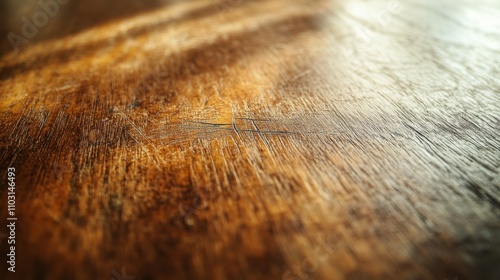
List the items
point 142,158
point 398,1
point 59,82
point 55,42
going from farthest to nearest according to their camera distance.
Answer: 1. point 398,1
2. point 55,42
3. point 59,82
4. point 142,158

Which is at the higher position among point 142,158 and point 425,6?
point 142,158

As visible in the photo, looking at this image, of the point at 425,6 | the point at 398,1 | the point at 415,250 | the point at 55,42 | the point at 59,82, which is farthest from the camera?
the point at 398,1

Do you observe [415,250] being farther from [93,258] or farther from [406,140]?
[93,258]

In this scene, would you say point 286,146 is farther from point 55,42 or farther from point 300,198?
point 55,42

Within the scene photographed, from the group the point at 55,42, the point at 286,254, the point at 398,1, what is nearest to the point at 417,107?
the point at 286,254

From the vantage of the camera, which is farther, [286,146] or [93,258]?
[286,146]

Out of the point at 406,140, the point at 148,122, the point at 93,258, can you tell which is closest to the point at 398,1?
the point at 406,140
